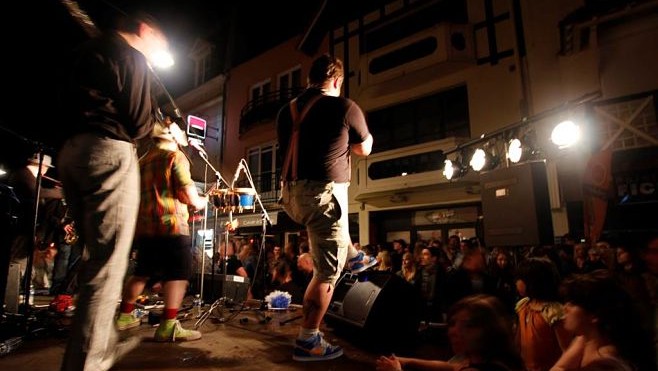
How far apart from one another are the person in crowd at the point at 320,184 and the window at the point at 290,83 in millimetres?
11845

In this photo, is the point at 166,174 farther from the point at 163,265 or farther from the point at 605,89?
the point at 605,89

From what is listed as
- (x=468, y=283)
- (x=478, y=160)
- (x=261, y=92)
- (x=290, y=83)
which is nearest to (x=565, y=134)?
(x=478, y=160)

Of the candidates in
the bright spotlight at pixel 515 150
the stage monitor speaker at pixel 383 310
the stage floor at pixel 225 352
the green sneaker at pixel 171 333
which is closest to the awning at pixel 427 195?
the bright spotlight at pixel 515 150

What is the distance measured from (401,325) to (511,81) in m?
9.25

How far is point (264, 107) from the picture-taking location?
47.3 feet

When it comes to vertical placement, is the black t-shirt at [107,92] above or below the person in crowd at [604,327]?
above

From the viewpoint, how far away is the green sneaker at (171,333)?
2.52 m

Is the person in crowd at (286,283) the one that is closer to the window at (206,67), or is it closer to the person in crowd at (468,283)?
the person in crowd at (468,283)

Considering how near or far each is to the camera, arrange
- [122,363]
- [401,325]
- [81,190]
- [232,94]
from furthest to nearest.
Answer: [232,94] → [401,325] → [122,363] → [81,190]

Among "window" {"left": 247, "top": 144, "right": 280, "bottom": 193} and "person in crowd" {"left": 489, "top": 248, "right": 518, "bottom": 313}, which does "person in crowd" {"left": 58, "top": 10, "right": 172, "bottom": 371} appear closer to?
"person in crowd" {"left": 489, "top": 248, "right": 518, "bottom": 313}

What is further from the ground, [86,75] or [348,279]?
[86,75]

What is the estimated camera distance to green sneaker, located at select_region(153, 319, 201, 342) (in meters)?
2.52

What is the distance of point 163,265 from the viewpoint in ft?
8.88

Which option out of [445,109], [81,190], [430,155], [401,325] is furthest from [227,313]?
[445,109]
